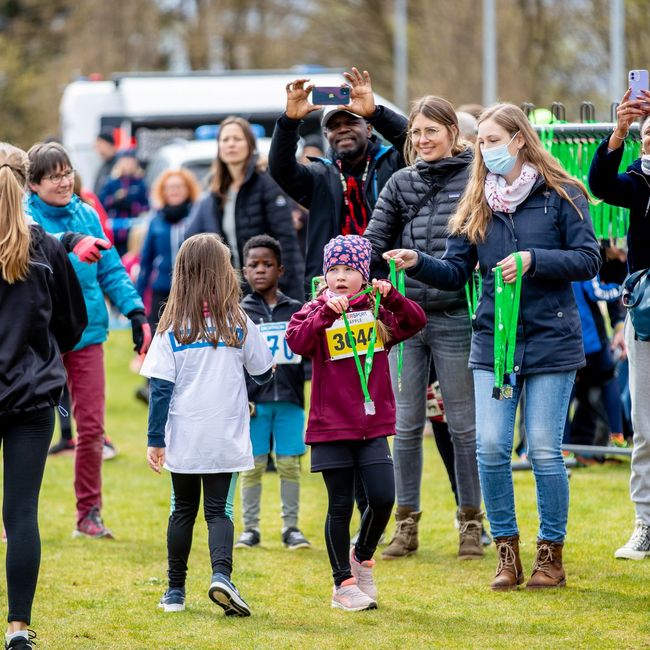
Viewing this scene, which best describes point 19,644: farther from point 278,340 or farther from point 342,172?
point 342,172

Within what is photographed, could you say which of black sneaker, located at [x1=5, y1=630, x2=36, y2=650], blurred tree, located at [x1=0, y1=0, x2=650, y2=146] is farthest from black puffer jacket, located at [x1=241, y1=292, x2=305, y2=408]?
blurred tree, located at [x1=0, y1=0, x2=650, y2=146]

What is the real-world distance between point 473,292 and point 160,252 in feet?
19.1

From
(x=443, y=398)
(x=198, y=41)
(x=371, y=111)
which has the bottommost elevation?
(x=443, y=398)

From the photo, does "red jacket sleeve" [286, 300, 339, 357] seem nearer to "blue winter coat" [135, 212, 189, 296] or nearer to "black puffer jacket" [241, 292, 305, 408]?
"black puffer jacket" [241, 292, 305, 408]

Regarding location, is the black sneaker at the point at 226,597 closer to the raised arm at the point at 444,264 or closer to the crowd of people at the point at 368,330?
the crowd of people at the point at 368,330

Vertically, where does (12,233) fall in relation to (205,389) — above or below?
above

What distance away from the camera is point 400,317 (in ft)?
20.6

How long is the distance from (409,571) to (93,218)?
2.66 meters

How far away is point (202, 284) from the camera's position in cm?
614

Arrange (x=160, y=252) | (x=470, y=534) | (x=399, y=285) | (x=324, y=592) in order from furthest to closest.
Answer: (x=160, y=252) → (x=470, y=534) → (x=399, y=285) → (x=324, y=592)

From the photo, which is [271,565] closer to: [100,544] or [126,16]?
[100,544]

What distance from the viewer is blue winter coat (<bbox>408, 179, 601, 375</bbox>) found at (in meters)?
6.21

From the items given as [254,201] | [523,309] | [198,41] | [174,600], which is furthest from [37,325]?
[198,41]

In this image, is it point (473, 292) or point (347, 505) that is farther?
point (473, 292)
